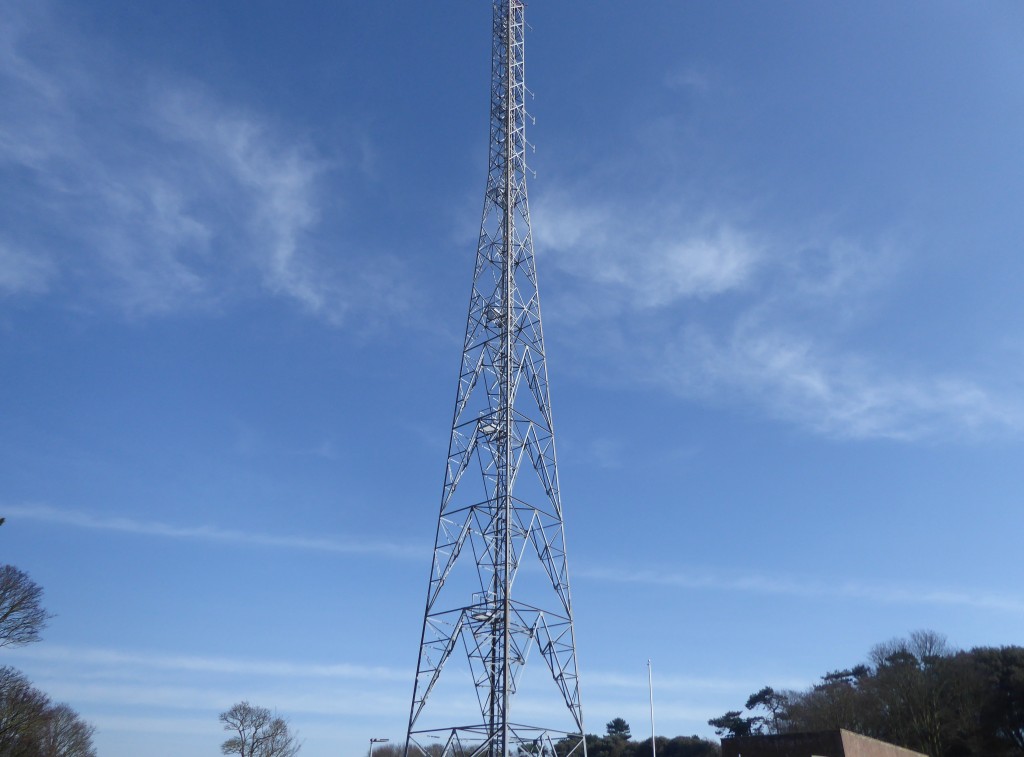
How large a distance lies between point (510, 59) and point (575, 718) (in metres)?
27.9

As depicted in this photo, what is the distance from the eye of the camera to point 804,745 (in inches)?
1254

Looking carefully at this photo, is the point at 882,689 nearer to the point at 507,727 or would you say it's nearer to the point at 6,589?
the point at 507,727

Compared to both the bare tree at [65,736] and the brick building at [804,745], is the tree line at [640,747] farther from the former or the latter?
the brick building at [804,745]

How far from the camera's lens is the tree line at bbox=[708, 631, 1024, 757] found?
5906 centimetres

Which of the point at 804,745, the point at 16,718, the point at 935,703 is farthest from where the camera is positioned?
the point at 935,703

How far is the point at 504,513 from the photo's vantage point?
29250 mm

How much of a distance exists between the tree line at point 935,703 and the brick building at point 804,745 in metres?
24.2

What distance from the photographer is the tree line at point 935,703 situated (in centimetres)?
5906

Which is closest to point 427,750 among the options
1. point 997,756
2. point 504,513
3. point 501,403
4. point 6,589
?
point 504,513

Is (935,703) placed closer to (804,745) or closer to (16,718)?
(804,745)

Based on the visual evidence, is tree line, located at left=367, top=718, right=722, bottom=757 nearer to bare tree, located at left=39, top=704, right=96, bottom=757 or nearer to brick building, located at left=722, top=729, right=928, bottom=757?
bare tree, located at left=39, top=704, right=96, bottom=757

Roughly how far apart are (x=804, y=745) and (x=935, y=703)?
38665 mm

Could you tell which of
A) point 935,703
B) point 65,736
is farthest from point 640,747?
point 65,736

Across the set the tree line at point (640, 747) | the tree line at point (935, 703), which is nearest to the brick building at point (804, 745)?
the tree line at point (935, 703)
